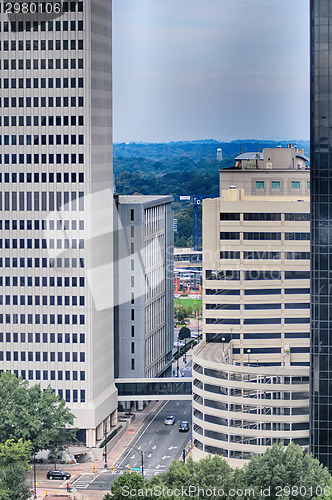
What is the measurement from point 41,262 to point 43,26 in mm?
12349

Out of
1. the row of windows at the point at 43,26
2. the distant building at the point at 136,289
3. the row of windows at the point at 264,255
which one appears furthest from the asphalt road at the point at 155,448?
the row of windows at the point at 43,26

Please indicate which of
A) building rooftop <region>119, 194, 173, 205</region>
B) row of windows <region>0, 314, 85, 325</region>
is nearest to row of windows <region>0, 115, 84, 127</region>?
building rooftop <region>119, 194, 173, 205</region>

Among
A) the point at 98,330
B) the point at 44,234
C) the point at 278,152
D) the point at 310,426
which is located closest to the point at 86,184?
the point at 44,234

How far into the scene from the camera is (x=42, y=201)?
202 feet

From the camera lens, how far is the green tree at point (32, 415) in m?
58.1

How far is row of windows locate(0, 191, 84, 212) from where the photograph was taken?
6141 centimetres

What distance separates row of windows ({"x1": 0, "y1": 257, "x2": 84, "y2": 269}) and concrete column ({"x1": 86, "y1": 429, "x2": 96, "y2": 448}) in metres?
8.73

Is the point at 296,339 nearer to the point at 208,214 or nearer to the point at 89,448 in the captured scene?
the point at 208,214

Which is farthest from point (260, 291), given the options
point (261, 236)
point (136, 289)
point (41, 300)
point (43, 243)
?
point (43, 243)

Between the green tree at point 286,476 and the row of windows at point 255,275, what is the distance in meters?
16.2

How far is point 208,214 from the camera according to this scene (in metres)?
61.9

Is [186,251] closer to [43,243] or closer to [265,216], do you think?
[265,216]

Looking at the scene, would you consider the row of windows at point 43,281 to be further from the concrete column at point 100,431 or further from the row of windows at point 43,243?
the concrete column at point 100,431

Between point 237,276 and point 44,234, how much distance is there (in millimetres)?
10495
